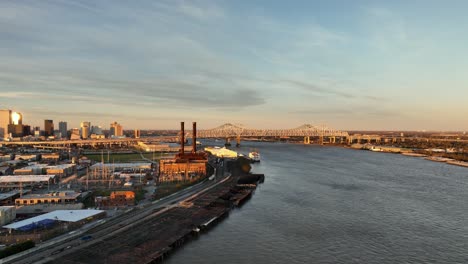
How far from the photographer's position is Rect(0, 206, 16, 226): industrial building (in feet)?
31.4

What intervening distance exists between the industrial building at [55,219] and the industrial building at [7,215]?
0.79 metres

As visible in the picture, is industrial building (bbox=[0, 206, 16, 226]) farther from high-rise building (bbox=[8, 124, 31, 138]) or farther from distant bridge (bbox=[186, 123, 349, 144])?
high-rise building (bbox=[8, 124, 31, 138])

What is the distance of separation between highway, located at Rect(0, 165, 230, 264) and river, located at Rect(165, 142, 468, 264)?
1797 millimetres

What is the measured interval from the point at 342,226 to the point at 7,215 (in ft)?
30.1

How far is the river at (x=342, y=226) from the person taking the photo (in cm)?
815

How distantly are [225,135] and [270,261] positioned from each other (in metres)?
49.1

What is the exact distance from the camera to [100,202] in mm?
12031

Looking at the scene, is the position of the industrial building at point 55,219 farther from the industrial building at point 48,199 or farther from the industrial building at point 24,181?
the industrial building at point 24,181

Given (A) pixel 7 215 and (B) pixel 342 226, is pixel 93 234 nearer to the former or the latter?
(A) pixel 7 215

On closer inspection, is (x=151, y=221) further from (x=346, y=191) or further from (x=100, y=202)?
(x=346, y=191)

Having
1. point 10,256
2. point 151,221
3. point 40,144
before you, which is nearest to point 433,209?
point 151,221

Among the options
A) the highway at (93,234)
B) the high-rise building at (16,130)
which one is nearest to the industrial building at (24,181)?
the highway at (93,234)

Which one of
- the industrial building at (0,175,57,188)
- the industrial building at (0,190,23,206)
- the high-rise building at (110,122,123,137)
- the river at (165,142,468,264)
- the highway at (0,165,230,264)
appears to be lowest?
the river at (165,142,468,264)

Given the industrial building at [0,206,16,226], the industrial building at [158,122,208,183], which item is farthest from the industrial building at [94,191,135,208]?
the industrial building at [158,122,208,183]
